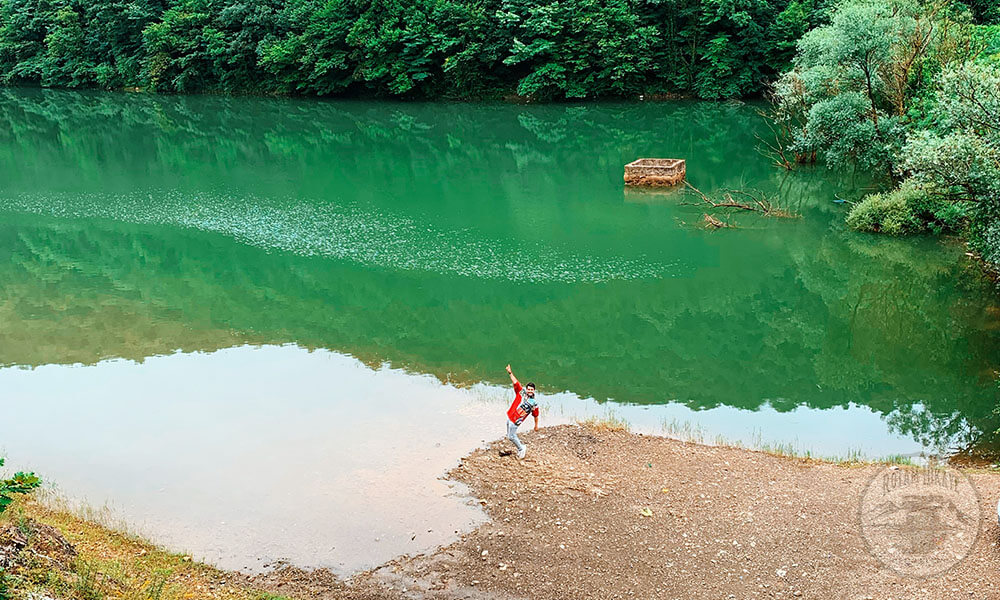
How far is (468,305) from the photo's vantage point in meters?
24.9

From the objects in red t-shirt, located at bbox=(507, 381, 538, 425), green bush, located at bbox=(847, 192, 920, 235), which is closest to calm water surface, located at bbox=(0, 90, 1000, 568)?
green bush, located at bbox=(847, 192, 920, 235)

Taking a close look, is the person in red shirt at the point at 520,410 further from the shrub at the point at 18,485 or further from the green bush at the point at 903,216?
the green bush at the point at 903,216

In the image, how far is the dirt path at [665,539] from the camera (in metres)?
11.2

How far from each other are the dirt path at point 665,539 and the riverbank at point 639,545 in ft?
0.08

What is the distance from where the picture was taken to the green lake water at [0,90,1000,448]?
66.3 ft

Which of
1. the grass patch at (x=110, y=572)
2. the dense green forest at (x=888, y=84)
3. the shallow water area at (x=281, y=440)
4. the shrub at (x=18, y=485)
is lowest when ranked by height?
the shallow water area at (x=281, y=440)

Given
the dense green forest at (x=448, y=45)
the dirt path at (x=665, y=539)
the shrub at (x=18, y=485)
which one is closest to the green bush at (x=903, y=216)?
the dirt path at (x=665, y=539)

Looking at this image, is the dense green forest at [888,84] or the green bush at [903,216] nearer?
the green bush at [903,216]

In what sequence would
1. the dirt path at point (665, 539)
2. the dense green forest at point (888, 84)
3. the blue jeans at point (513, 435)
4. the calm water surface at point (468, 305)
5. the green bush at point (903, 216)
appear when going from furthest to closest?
the dense green forest at point (888, 84) → the green bush at point (903, 216) → the calm water surface at point (468, 305) → the blue jeans at point (513, 435) → the dirt path at point (665, 539)

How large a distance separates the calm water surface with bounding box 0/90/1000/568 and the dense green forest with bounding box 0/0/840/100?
21.1 metres

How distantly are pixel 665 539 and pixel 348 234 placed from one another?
22.6 m

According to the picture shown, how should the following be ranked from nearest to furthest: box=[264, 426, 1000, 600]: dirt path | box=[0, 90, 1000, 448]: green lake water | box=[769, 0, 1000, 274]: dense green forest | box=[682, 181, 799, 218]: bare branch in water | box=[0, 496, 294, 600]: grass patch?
box=[0, 496, 294, 600]: grass patch → box=[264, 426, 1000, 600]: dirt path → box=[0, 90, 1000, 448]: green lake water → box=[769, 0, 1000, 274]: dense green forest → box=[682, 181, 799, 218]: bare branch in water

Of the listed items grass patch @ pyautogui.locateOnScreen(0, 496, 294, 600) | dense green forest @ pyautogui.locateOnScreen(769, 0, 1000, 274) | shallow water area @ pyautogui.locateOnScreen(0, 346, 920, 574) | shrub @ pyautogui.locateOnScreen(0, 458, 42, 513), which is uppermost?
dense green forest @ pyautogui.locateOnScreen(769, 0, 1000, 274)

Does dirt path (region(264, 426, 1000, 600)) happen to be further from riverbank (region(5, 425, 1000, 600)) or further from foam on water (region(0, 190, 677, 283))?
foam on water (region(0, 190, 677, 283))
